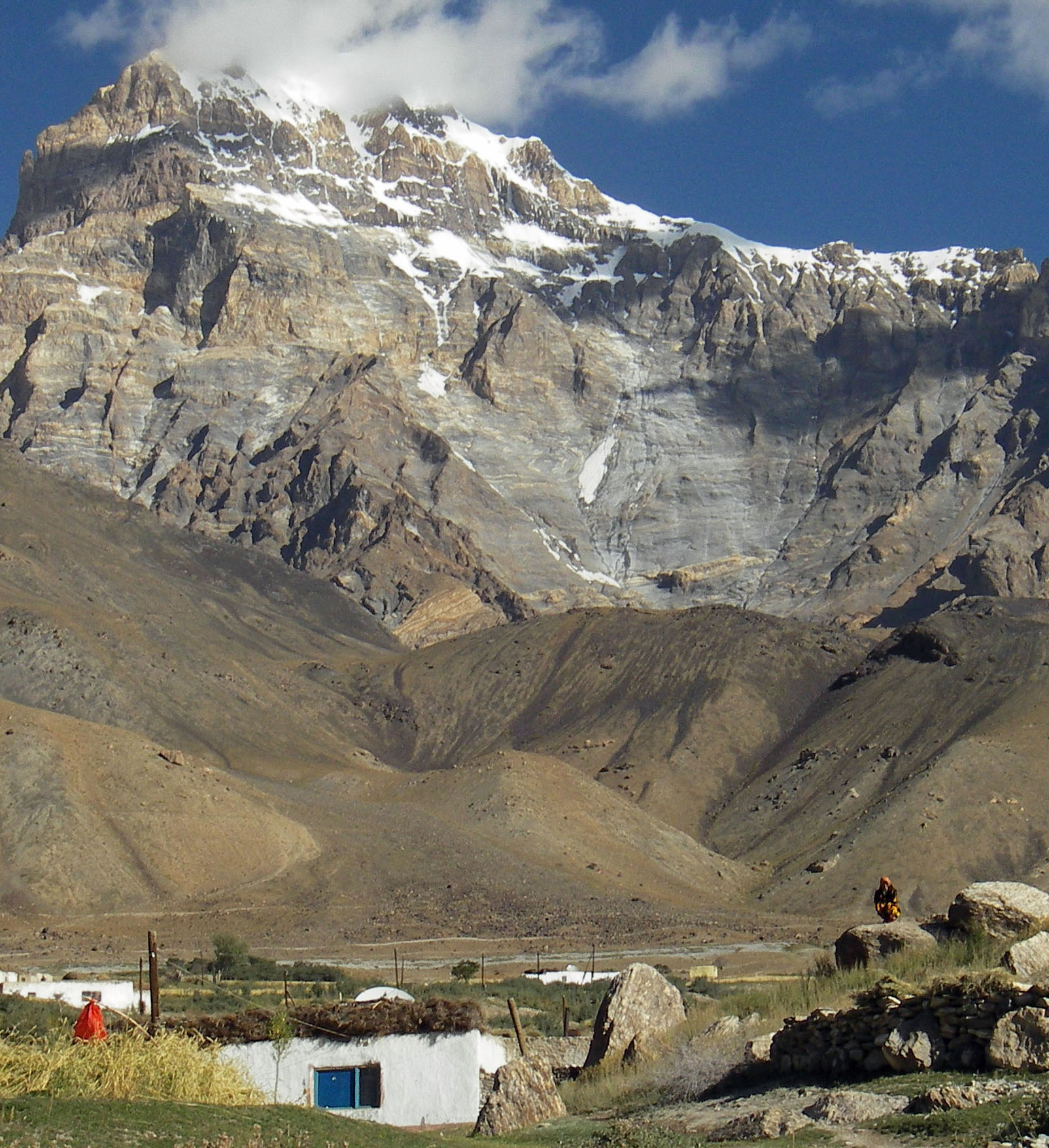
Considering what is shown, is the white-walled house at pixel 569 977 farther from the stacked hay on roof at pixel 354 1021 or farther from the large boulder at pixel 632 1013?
the large boulder at pixel 632 1013

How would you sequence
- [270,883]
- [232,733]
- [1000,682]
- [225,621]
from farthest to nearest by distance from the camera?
Result: 1. [225,621]
2. [1000,682]
3. [232,733]
4. [270,883]

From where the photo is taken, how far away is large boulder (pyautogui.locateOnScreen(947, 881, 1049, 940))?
20484 millimetres

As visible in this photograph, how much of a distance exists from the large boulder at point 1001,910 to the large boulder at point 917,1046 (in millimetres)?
3250

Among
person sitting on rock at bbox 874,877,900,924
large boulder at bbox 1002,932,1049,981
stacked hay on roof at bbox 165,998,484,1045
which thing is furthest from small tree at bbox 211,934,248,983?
large boulder at bbox 1002,932,1049,981

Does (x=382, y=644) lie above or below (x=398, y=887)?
above

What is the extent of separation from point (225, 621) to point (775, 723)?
1908 inches

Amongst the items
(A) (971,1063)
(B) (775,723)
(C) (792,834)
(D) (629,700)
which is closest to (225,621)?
(D) (629,700)

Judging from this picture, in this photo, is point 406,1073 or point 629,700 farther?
point 629,700

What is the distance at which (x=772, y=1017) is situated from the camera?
72.7ft

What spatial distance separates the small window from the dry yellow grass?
850cm

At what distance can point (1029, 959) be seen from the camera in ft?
60.6

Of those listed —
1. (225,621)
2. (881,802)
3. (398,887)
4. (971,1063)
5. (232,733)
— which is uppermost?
(225,621)

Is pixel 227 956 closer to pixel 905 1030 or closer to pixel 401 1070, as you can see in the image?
pixel 401 1070

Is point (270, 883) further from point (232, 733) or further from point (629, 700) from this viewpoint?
point (629, 700)
